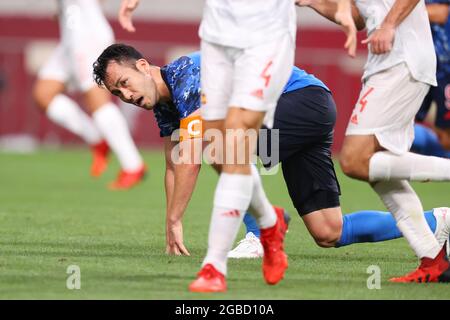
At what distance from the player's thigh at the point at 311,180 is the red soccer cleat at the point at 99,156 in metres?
6.27

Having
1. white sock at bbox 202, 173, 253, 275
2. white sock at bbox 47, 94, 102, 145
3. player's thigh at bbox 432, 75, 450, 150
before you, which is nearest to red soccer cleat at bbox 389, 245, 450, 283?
white sock at bbox 202, 173, 253, 275

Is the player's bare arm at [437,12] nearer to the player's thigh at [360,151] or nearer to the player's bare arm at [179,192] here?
the player's bare arm at [179,192]

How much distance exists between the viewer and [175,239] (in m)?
7.04

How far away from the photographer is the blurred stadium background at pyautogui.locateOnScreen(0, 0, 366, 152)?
1001 inches

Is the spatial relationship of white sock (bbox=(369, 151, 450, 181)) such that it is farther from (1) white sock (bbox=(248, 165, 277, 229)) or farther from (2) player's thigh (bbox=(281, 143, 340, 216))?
(2) player's thigh (bbox=(281, 143, 340, 216))

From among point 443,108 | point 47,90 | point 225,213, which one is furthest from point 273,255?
point 47,90

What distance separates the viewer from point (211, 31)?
5.85 meters

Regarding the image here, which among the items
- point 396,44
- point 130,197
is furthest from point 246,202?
point 130,197

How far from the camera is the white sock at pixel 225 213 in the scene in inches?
222

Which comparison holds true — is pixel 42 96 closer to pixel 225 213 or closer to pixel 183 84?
pixel 183 84

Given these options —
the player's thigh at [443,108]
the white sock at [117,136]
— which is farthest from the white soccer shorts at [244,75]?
the white sock at [117,136]

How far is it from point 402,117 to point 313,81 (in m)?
1.24
